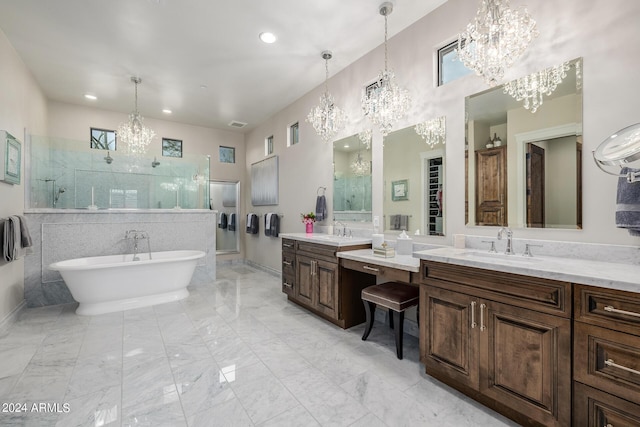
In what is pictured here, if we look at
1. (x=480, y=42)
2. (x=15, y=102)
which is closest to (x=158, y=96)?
(x=15, y=102)

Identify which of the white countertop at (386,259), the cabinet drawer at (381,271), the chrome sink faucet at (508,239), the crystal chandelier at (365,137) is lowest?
the cabinet drawer at (381,271)

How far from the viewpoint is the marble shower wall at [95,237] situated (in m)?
3.79

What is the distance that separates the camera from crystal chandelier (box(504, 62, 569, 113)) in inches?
77.3

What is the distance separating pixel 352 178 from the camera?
3.69 meters

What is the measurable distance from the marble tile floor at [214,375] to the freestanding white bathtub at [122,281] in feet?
0.77

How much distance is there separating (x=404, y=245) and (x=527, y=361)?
1347 mm

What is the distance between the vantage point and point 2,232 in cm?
300

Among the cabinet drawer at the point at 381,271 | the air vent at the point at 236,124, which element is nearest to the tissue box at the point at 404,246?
the cabinet drawer at the point at 381,271

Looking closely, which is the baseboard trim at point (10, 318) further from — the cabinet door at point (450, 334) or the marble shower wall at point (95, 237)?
the cabinet door at point (450, 334)

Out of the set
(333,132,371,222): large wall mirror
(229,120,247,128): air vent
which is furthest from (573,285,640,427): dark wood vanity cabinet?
(229,120,247,128): air vent

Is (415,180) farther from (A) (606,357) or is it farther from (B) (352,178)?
(A) (606,357)

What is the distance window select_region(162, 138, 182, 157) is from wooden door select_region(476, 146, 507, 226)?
592 cm

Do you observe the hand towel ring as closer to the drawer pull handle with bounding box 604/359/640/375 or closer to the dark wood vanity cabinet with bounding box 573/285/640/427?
the dark wood vanity cabinet with bounding box 573/285/640/427

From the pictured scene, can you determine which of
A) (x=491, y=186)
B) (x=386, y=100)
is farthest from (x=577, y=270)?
(x=386, y=100)
